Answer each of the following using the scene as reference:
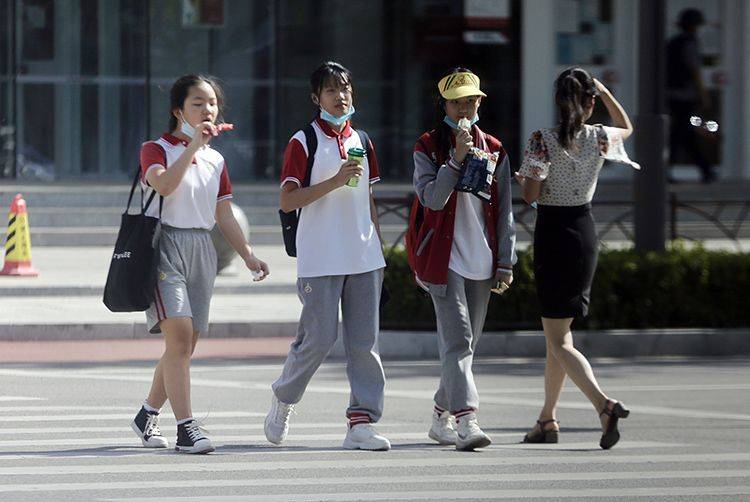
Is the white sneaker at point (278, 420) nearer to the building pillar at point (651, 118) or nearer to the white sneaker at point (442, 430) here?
the white sneaker at point (442, 430)

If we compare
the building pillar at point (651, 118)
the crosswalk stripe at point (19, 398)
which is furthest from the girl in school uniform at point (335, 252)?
the building pillar at point (651, 118)

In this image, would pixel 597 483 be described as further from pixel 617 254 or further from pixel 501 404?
pixel 617 254

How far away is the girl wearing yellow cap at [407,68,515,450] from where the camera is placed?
7.85m

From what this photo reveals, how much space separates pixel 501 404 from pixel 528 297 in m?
2.65

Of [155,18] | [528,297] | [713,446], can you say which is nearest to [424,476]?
[713,446]

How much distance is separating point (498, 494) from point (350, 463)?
95 centimetres

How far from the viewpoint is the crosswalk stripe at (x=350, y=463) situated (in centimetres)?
741

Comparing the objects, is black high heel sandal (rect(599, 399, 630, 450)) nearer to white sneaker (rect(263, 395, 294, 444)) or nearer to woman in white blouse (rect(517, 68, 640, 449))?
woman in white blouse (rect(517, 68, 640, 449))

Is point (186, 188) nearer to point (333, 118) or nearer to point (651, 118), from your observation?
point (333, 118)

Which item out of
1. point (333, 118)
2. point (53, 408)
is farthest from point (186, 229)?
point (53, 408)

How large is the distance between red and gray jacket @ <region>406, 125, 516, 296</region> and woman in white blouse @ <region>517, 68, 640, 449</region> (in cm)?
18

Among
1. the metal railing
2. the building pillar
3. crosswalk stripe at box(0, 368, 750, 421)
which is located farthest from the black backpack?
the metal railing

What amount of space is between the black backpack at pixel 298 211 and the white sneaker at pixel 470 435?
3.77 ft

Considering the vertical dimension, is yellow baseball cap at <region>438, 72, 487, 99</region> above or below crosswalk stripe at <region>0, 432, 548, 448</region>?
above
